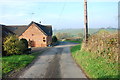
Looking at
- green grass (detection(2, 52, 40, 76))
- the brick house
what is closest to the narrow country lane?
green grass (detection(2, 52, 40, 76))

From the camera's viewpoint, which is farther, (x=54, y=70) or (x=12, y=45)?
(x=12, y=45)

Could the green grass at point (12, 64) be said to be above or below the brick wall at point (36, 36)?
below

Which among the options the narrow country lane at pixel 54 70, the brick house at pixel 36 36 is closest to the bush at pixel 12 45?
the narrow country lane at pixel 54 70

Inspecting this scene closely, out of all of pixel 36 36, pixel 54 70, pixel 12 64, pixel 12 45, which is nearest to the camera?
pixel 54 70

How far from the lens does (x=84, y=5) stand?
16.7m

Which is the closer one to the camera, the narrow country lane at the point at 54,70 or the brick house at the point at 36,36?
the narrow country lane at the point at 54,70

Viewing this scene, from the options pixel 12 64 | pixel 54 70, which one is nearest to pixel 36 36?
pixel 12 64

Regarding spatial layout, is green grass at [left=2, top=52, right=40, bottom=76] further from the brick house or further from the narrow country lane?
the brick house

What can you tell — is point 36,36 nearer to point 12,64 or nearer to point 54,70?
point 12,64

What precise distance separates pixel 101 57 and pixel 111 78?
3.45m

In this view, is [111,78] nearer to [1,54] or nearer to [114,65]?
[114,65]

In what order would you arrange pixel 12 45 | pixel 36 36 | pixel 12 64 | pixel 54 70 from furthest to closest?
pixel 36 36, pixel 12 45, pixel 12 64, pixel 54 70

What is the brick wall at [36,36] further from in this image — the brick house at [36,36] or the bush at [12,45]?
the bush at [12,45]

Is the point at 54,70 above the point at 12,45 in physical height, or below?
below
